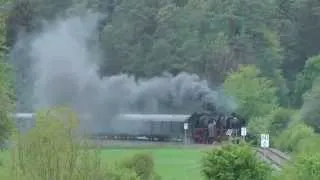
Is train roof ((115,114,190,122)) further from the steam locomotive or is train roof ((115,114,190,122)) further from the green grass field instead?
the green grass field

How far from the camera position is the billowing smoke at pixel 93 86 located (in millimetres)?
63162

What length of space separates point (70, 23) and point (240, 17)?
1401 centimetres

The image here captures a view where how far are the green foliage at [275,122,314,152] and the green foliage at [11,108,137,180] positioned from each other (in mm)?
26060

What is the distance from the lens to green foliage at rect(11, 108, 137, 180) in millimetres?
15383

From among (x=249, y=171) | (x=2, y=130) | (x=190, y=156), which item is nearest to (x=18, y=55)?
(x=190, y=156)

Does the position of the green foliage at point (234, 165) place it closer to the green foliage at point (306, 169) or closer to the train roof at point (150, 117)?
the green foliage at point (306, 169)

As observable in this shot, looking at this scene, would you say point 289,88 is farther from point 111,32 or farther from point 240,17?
point 111,32

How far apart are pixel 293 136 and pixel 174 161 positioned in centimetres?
562

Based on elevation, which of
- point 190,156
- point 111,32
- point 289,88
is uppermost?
point 111,32

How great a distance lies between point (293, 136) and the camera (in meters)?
43.7

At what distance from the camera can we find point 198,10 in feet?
246

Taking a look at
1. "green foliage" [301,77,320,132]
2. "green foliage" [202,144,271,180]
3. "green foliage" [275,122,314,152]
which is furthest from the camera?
"green foliage" [301,77,320,132]

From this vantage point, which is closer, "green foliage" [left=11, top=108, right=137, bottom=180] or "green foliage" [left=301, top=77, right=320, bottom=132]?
"green foliage" [left=11, top=108, right=137, bottom=180]

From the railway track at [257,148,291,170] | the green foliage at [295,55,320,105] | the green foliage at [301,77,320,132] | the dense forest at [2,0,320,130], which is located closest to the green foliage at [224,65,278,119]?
the green foliage at [295,55,320,105]
